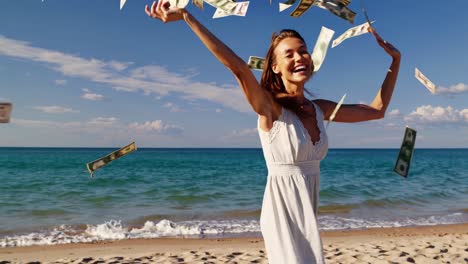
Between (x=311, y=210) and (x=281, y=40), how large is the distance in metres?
0.78

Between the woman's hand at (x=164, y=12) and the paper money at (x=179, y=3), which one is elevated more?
the paper money at (x=179, y=3)

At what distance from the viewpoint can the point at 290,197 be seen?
1824 mm

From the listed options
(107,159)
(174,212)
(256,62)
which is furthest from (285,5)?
(174,212)

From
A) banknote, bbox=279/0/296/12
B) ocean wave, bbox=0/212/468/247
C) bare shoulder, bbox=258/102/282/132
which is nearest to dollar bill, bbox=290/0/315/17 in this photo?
banknote, bbox=279/0/296/12

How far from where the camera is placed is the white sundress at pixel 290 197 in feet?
5.92

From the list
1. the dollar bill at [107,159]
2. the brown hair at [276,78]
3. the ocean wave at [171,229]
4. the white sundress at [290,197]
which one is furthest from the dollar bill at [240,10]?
the ocean wave at [171,229]

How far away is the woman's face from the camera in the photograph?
1.88 meters

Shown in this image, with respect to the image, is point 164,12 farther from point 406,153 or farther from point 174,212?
point 174,212

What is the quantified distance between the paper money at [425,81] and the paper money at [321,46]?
565mm

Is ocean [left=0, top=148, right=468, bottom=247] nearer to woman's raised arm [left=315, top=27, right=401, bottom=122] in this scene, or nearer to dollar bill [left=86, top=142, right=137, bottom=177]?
dollar bill [left=86, top=142, right=137, bottom=177]

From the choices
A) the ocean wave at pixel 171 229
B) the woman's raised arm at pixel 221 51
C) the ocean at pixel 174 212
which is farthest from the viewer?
the ocean at pixel 174 212

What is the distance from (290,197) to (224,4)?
104 centimetres

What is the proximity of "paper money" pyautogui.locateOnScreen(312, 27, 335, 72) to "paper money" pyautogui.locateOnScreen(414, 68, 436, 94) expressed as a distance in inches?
22.2

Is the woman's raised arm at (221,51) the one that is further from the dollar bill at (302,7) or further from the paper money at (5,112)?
the paper money at (5,112)
